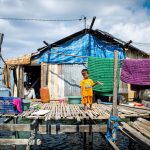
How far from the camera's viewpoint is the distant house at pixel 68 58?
56.4 ft

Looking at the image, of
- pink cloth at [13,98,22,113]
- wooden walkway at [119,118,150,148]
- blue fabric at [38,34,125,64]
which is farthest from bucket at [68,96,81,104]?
wooden walkway at [119,118,150,148]

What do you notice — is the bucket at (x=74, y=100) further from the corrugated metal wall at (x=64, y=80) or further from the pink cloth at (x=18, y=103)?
the pink cloth at (x=18, y=103)

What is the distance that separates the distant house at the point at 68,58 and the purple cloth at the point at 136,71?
11.7ft

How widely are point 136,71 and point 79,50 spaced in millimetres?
4810

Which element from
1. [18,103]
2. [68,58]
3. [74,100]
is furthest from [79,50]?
[18,103]

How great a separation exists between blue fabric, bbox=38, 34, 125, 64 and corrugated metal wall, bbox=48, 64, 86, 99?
1.45ft

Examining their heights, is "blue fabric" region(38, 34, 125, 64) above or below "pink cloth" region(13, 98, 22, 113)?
above

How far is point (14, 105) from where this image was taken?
32.6 ft

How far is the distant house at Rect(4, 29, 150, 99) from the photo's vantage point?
17203 mm

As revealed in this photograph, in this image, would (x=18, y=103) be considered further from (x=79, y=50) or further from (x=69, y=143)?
(x=79, y=50)

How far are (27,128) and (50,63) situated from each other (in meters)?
8.63

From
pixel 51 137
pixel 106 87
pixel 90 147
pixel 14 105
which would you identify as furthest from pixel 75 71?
pixel 14 105

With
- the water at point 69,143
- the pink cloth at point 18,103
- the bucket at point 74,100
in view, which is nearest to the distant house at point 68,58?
the bucket at point 74,100

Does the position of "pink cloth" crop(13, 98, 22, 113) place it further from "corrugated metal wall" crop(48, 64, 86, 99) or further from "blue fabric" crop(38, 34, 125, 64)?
"blue fabric" crop(38, 34, 125, 64)
